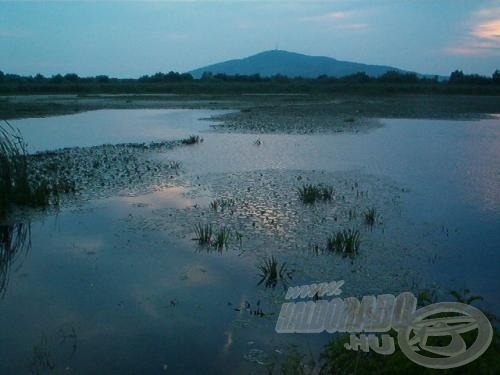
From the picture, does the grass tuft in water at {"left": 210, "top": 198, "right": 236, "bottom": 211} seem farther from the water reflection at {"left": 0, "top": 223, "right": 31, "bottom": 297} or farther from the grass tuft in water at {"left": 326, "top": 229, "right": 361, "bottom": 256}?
the water reflection at {"left": 0, "top": 223, "right": 31, "bottom": 297}

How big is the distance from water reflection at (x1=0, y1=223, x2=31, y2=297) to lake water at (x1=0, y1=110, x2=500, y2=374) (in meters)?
0.04

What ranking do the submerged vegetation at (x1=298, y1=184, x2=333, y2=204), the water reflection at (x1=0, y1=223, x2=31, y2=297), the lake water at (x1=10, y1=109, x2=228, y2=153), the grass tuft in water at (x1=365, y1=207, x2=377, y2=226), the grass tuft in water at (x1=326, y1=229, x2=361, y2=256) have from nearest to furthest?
the water reflection at (x1=0, y1=223, x2=31, y2=297), the grass tuft in water at (x1=326, y1=229, x2=361, y2=256), the grass tuft in water at (x1=365, y1=207, x2=377, y2=226), the submerged vegetation at (x1=298, y1=184, x2=333, y2=204), the lake water at (x1=10, y1=109, x2=228, y2=153)

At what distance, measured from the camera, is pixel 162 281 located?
18.4 ft

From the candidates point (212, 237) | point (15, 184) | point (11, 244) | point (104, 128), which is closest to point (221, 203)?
point (212, 237)

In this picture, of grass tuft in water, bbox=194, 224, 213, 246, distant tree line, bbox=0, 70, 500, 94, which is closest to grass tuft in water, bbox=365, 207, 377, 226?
grass tuft in water, bbox=194, 224, 213, 246

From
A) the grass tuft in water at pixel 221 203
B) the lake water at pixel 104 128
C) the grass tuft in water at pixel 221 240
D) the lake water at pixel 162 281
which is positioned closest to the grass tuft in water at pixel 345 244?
the lake water at pixel 162 281

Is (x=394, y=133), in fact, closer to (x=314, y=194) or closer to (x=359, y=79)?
(x=314, y=194)

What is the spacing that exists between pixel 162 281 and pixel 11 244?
2.83 metres

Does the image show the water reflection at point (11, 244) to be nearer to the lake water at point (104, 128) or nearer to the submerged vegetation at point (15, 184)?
the submerged vegetation at point (15, 184)

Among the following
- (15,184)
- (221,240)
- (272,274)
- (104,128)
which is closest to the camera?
(272,274)

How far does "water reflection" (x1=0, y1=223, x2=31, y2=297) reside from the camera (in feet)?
19.7

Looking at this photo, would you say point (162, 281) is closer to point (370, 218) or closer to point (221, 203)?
point (221, 203)

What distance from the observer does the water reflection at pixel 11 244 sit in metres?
6.02

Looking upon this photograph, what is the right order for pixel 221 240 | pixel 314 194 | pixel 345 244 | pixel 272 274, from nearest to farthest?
pixel 272 274
pixel 345 244
pixel 221 240
pixel 314 194
